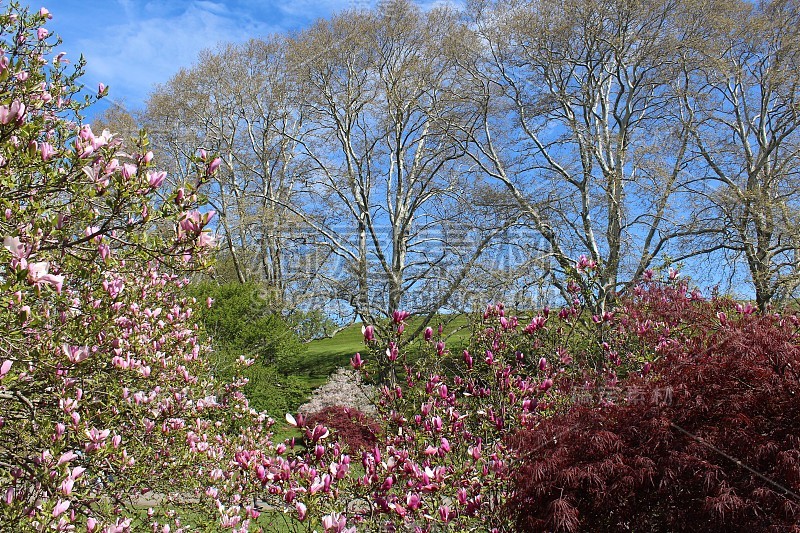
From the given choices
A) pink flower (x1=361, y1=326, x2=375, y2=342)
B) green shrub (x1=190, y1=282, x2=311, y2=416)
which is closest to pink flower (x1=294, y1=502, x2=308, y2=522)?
pink flower (x1=361, y1=326, x2=375, y2=342)

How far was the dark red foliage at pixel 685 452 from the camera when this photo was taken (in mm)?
3141

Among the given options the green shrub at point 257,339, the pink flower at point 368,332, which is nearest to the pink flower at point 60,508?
the pink flower at point 368,332

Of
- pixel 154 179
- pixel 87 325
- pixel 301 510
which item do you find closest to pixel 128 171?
pixel 154 179

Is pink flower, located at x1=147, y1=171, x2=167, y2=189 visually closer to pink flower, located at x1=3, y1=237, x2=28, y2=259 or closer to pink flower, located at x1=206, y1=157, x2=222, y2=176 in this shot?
pink flower, located at x1=206, y1=157, x2=222, y2=176

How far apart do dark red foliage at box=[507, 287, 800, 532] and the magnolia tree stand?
2.06m

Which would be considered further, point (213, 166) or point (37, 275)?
point (213, 166)

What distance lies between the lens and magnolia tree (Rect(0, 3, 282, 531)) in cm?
251

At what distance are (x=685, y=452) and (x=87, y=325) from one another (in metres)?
3.51

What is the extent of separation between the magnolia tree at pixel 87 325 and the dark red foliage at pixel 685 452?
2058 mm

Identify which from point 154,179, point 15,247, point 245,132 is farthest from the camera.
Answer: point 245,132

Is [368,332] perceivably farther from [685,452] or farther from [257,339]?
[257,339]

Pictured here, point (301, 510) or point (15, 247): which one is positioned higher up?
point (15, 247)

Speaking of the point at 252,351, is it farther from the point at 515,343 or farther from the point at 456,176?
the point at 515,343

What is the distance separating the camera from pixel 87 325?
334cm
